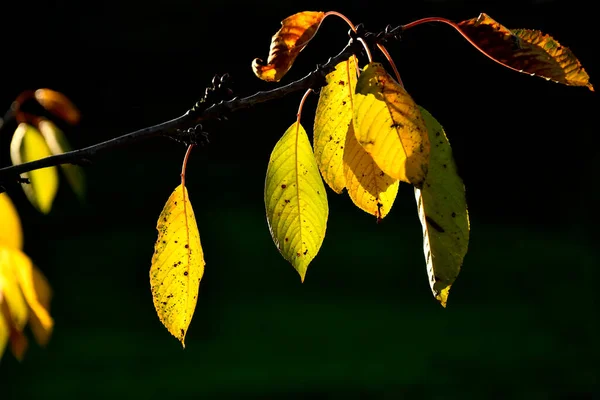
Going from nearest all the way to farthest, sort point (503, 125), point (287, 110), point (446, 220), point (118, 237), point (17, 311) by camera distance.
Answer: point (446, 220) < point (17, 311) < point (118, 237) < point (287, 110) < point (503, 125)

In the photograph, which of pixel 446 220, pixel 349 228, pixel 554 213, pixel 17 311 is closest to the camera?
pixel 446 220

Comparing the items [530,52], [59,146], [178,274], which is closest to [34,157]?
[59,146]

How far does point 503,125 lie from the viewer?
4465 mm

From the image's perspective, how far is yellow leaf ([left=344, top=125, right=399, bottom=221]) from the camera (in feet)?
1.02

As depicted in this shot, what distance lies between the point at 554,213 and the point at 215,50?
6.55 feet

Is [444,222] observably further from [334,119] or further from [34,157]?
[34,157]

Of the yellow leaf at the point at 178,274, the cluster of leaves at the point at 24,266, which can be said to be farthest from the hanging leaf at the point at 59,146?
the yellow leaf at the point at 178,274

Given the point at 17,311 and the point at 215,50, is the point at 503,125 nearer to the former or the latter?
the point at 215,50

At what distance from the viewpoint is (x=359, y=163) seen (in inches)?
12.4

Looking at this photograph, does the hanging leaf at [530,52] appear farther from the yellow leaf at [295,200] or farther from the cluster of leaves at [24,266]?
the cluster of leaves at [24,266]

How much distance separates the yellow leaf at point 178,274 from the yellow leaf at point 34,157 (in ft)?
0.80

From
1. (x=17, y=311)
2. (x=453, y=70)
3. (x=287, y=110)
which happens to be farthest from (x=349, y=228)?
(x=17, y=311)

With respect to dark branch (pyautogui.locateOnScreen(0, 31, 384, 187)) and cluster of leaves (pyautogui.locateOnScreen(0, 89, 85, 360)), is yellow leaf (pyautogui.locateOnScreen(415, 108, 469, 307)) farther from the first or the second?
cluster of leaves (pyautogui.locateOnScreen(0, 89, 85, 360))

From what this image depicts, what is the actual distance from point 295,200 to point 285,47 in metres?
0.07
